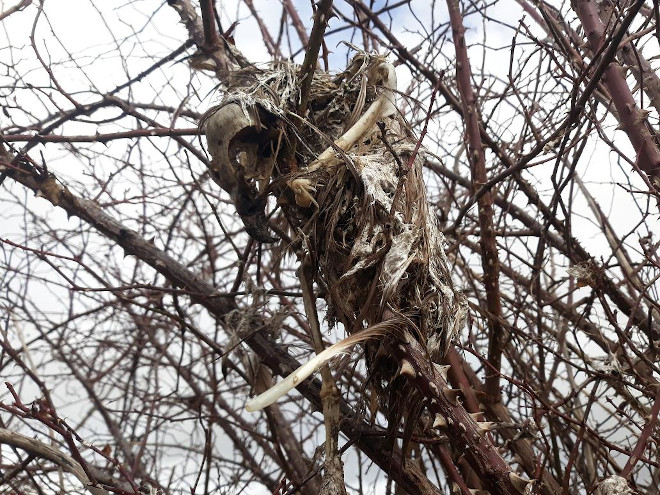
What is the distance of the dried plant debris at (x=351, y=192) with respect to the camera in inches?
68.1

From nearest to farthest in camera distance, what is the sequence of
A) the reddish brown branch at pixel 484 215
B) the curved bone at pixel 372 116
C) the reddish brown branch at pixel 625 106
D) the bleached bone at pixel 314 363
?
the bleached bone at pixel 314 363 → the curved bone at pixel 372 116 → the reddish brown branch at pixel 625 106 → the reddish brown branch at pixel 484 215

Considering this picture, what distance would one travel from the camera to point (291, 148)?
2010 millimetres

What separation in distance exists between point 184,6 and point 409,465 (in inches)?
83.4

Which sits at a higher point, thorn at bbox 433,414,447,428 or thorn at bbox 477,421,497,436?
thorn at bbox 433,414,447,428

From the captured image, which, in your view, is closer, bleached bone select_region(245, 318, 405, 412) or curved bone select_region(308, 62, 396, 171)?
bleached bone select_region(245, 318, 405, 412)

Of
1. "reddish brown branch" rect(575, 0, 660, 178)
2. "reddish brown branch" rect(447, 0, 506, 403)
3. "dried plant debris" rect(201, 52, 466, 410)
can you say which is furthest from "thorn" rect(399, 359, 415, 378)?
"reddish brown branch" rect(575, 0, 660, 178)

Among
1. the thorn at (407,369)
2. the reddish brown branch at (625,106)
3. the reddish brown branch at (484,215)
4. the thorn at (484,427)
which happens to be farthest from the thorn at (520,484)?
the reddish brown branch at (625,106)

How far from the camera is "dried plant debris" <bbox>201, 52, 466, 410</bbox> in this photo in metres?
1.73

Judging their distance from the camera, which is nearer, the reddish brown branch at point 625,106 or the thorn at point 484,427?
the thorn at point 484,427

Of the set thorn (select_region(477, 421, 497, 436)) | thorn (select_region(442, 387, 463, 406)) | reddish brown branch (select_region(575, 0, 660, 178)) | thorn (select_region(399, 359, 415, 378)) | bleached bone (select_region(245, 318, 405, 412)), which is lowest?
thorn (select_region(477, 421, 497, 436))

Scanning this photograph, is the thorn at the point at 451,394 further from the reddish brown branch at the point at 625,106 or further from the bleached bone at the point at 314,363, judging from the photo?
the reddish brown branch at the point at 625,106

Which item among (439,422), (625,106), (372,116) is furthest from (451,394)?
(625,106)

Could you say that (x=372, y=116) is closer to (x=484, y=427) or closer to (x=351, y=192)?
(x=351, y=192)

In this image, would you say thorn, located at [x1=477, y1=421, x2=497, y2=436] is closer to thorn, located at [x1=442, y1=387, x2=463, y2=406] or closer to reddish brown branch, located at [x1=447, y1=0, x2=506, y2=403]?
thorn, located at [x1=442, y1=387, x2=463, y2=406]
